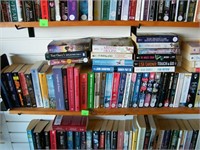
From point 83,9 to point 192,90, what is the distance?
2.39 ft

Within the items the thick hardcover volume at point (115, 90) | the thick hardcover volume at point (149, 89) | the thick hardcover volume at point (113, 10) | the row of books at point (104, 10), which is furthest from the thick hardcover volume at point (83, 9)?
the thick hardcover volume at point (149, 89)

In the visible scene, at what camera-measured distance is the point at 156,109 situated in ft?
3.77

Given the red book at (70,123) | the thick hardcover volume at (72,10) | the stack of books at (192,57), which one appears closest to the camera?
the thick hardcover volume at (72,10)

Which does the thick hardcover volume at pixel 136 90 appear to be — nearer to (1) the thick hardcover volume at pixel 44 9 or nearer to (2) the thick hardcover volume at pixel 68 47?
(2) the thick hardcover volume at pixel 68 47

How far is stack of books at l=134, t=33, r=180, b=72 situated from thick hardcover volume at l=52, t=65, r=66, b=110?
1.30 feet

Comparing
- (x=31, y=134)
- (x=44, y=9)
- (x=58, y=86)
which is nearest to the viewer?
(x=44, y=9)

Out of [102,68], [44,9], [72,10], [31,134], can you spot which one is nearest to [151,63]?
[102,68]

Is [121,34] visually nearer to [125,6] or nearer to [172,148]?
[125,6]

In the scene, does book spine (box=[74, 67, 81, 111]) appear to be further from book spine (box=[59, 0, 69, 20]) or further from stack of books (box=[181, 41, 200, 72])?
stack of books (box=[181, 41, 200, 72])

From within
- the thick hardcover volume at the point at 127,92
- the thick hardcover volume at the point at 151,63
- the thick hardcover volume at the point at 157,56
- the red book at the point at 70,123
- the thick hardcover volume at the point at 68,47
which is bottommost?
the red book at the point at 70,123

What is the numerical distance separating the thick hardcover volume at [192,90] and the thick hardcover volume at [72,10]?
2.26 ft

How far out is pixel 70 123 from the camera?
128 cm

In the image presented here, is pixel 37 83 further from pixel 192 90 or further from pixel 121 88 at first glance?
pixel 192 90

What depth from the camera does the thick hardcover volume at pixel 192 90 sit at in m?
1.09
